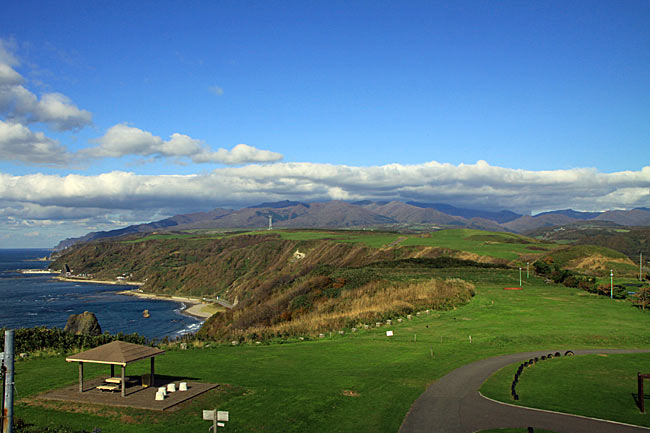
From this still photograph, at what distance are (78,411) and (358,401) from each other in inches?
409

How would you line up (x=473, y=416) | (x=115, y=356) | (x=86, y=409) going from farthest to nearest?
(x=115, y=356) → (x=86, y=409) → (x=473, y=416)

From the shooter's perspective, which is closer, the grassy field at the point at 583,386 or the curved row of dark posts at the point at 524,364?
the grassy field at the point at 583,386

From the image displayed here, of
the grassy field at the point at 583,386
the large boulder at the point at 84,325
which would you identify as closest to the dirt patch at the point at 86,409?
the grassy field at the point at 583,386

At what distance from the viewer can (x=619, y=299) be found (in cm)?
4841

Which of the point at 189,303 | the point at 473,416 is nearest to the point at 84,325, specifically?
the point at 473,416

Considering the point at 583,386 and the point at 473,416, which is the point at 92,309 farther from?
the point at 583,386

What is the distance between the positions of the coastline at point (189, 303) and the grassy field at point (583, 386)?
89075 millimetres

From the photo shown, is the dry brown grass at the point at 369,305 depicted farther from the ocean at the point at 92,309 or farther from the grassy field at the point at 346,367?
the ocean at the point at 92,309

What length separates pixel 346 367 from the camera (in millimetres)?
24672

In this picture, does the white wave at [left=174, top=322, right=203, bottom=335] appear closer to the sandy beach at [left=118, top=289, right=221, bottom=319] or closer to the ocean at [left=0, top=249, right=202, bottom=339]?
the ocean at [left=0, top=249, right=202, bottom=339]

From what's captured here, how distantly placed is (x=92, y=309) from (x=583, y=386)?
114m

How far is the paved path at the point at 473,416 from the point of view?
51.4 feet

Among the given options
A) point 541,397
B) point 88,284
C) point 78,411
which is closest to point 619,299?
point 541,397

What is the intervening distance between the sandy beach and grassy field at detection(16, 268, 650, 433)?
255ft
